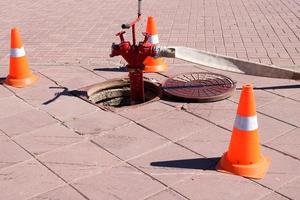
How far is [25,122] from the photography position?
4.89 m

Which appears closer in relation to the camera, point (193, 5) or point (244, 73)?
point (244, 73)

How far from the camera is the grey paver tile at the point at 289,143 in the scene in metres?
4.16

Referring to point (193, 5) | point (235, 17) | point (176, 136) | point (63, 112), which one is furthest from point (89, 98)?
point (193, 5)

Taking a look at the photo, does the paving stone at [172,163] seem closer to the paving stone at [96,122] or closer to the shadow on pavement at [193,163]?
the shadow on pavement at [193,163]

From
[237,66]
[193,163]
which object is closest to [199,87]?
[237,66]

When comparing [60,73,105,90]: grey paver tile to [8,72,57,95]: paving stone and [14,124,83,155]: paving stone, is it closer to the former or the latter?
[8,72,57,95]: paving stone

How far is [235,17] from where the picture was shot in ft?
32.1

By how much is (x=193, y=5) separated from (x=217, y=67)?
18.8 feet

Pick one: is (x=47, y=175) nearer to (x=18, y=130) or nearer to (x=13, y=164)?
(x=13, y=164)

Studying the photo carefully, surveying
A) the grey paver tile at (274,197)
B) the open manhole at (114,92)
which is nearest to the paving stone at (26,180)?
the grey paver tile at (274,197)

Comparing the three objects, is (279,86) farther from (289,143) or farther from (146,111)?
Answer: (146,111)

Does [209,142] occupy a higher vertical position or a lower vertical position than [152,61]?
lower

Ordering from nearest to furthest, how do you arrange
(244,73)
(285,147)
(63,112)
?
(285,147), (63,112), (244,73)

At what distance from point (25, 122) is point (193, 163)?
74.4 inches
